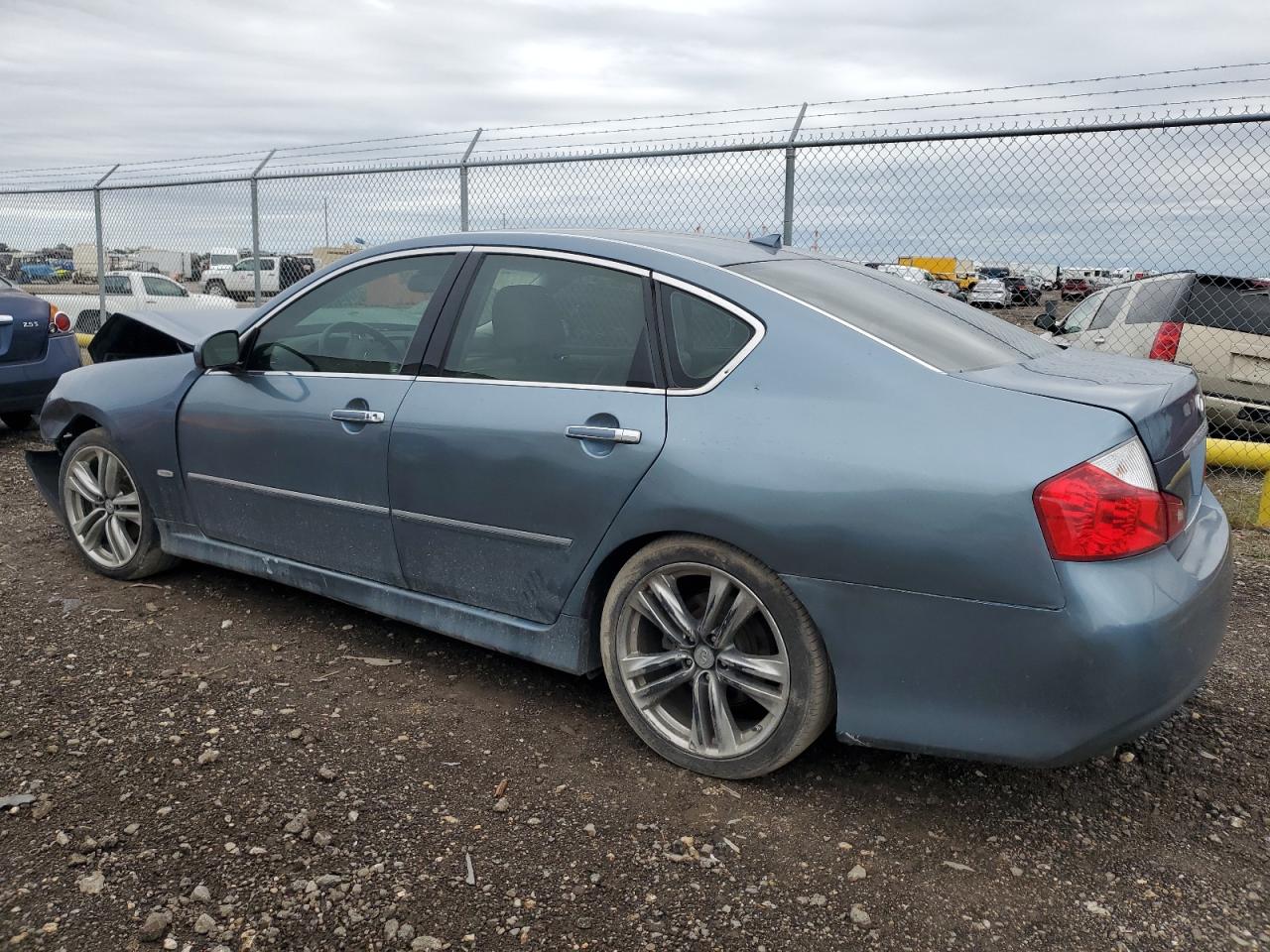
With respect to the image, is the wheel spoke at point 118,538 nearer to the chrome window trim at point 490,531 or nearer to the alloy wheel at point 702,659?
the chrome window trim at point 490,531

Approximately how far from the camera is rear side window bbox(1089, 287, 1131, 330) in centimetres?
844

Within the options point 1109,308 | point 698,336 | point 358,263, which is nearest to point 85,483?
point 358,263

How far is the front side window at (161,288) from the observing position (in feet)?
46.6

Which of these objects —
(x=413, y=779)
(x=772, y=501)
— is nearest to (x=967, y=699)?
(x=772, y=501)

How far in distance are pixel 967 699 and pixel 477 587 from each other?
1.57 m

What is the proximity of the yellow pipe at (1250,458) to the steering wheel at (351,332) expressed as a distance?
458 cm

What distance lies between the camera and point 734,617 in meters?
2.84

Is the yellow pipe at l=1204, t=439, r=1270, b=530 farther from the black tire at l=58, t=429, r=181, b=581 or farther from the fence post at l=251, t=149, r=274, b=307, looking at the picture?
the fence post at l=251, t=149, r=274, b=307

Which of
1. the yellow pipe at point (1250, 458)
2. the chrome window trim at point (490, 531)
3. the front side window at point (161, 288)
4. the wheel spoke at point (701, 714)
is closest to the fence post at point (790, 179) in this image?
the yellow pipe at point (1250, 458)

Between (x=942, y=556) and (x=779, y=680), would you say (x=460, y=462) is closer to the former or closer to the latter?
(x=779, y=680)

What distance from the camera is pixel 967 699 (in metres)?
2.52

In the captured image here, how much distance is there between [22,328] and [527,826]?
656cm

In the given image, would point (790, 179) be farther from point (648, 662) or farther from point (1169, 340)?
point (648, 662)

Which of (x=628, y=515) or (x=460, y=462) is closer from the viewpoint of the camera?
(x=628, y=515)
